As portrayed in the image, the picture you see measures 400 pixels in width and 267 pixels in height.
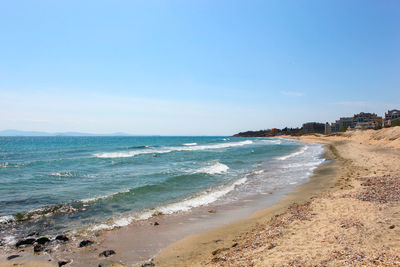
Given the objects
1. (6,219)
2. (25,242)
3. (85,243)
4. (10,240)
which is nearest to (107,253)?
(85,243)

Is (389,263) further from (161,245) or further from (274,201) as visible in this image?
(274,201)

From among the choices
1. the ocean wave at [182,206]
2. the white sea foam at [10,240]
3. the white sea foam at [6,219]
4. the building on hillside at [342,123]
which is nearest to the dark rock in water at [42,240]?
the white sea foam at [10,240]

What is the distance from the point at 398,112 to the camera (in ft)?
332

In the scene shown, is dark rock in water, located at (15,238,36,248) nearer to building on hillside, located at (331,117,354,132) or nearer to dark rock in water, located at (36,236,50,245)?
dark rock in water, located at (36,236,50,245)

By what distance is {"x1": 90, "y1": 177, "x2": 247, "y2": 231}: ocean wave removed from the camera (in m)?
8.50

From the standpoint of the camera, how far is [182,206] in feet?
34.9

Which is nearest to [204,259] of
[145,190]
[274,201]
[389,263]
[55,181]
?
[389,263]

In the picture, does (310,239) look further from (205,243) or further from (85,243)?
(85,243)

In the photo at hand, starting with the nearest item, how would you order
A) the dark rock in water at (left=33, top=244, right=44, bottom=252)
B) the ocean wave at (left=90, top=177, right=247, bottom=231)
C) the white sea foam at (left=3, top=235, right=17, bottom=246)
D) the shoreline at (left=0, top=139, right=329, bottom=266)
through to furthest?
the shoreline at (left=0, top=139, right=329, bottom=266)
the dark rock in water at (left=33, top=244, right=44, bottom=252)
the white sea foam at (left=3, top=235, right=17, bottom=246)
the ocean wave at (left=90, top=177, right=247, bottom=231)

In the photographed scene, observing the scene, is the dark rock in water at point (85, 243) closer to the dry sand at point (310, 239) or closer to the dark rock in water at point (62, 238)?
the dark rock in water at point (62, 238)

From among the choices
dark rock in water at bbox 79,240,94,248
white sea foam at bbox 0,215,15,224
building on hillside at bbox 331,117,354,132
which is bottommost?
white sea foam at bbox 0,215,15,224

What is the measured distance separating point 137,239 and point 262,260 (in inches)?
162

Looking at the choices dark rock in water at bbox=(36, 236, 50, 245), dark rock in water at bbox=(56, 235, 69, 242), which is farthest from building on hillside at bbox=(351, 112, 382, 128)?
dark rock in water at bbox=(36, 236, 50, 245)

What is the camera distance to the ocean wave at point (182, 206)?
8.50 meters
